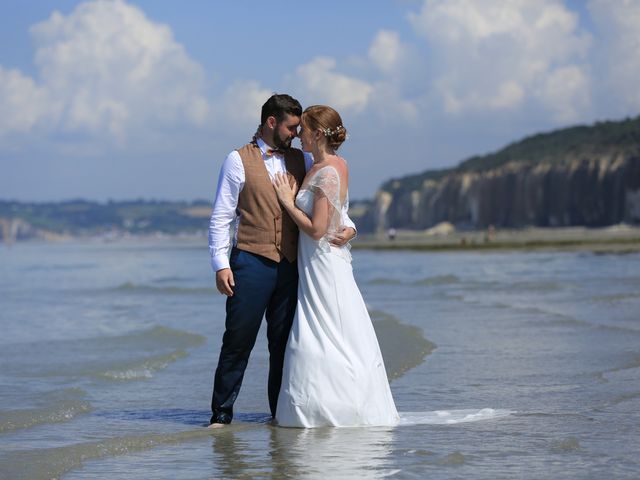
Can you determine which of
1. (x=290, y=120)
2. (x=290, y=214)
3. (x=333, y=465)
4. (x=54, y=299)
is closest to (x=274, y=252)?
(x=290, y=214)

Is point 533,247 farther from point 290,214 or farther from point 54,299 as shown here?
point 290,214

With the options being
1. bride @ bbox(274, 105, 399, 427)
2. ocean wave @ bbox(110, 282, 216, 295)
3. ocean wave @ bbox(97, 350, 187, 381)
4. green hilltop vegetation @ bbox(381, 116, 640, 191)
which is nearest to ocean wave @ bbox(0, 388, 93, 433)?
ocean wave @ bbox(97, 350, 187, 381)

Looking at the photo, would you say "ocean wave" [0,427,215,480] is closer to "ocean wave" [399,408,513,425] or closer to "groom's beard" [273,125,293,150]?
"ocean wave" [399,408,513,425]

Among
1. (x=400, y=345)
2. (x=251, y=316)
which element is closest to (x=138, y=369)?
(x=400, y=345)

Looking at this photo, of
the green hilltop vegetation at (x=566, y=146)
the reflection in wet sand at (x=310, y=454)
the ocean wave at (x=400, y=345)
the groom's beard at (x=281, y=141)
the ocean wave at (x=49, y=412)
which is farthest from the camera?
the green hilltop vegetation at (x=566, y=146)

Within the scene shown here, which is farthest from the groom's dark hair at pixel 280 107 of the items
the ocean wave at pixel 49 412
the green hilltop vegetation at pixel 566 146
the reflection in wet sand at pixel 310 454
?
the green hilltop vegetation at pixel 566 146

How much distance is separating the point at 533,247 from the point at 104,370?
51921mm

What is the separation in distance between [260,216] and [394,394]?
230 centimetres

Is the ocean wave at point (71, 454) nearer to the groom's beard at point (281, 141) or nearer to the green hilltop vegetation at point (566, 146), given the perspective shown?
the groom's beard at point (281, 141)

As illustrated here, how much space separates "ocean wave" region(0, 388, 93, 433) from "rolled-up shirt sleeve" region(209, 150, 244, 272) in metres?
1.86

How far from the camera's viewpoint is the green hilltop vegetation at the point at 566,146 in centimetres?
11150

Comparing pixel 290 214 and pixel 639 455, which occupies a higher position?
pixel 290 214

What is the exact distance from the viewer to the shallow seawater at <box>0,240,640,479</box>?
5430mm

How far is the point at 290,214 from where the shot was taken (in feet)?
21.2
